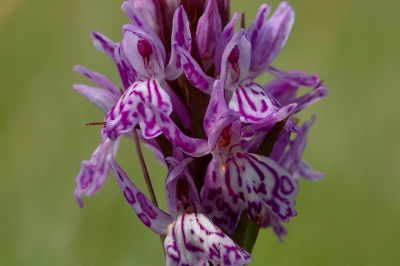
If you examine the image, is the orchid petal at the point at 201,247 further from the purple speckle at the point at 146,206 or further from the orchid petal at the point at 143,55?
the orchid petal at the point at 143,55

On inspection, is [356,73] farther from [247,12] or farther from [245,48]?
[245,48]

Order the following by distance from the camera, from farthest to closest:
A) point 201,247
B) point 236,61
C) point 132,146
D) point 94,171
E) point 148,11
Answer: point 132,146, point 94,171, point 148,11, point 236,61, point 201,247

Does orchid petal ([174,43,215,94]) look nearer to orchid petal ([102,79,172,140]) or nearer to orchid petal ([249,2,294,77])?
orchid petal ([102,79,172,140])

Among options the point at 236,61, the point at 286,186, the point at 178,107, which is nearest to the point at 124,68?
the point at 178,107

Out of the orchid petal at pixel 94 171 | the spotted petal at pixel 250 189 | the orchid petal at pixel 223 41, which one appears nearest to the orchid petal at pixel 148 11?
the orchid petal at pixel 223 41

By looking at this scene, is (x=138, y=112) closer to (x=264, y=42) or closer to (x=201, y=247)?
(x=201, y=247)

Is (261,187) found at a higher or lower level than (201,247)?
higher

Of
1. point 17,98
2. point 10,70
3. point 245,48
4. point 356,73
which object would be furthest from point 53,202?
point 356,73
